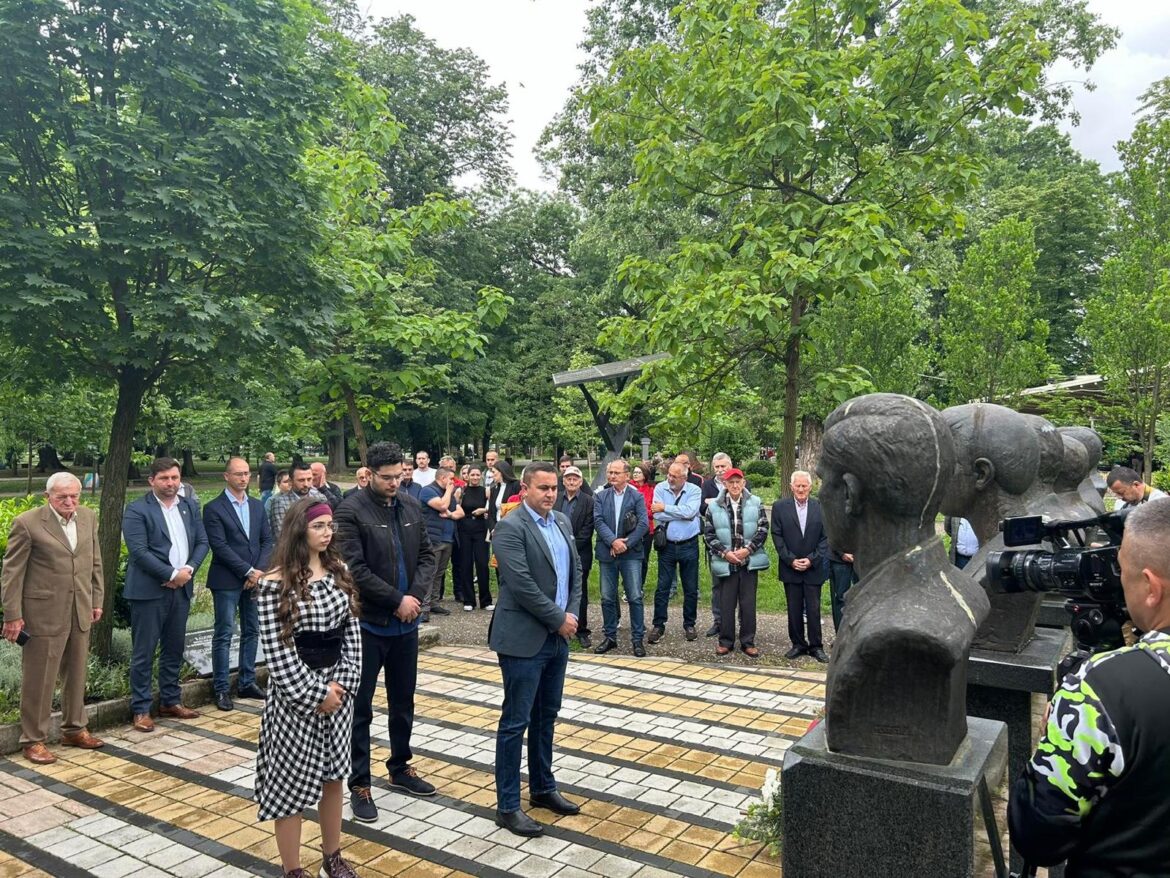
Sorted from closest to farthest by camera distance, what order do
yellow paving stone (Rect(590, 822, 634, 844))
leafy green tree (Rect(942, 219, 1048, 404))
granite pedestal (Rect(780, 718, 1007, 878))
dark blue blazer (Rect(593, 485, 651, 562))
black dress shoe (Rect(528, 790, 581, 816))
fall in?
granite pedestal (Rect(780, 718, 1007, 878)) → yellow paving stone (Rect(590, 822, 634, 844)) → black dress shoe (Rect(528, 790, 581, 816)) → dark blue blazer (Rect(593, 485, 651, 562)) → leafy green tree (Rect(942, 219, 1048, 404))

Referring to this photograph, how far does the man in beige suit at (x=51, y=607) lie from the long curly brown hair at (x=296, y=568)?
2.81m

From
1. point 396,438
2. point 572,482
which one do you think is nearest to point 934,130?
point 572,482

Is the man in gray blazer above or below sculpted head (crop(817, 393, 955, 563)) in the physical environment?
below

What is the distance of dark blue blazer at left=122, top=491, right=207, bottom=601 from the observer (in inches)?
240

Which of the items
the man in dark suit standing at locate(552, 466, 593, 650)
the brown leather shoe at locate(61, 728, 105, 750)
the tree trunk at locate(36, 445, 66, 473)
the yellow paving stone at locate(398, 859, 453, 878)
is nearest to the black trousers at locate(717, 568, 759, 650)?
the man in dark suit standing at locate(552, 466, 593, 650)

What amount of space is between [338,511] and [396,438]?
32.1m

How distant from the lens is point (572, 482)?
873 centimetres

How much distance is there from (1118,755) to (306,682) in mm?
3069

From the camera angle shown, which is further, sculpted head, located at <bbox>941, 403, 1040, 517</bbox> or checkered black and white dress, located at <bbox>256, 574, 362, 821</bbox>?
sculpted head, located at <bbox>941, 403, 1040, 517</bbox>

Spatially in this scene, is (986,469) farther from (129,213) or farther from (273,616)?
(129,213)

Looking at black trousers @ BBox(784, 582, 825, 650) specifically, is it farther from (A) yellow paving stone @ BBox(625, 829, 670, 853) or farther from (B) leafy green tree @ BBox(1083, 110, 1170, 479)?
(B) leafy green tree @ BBox(1083, 110, 1170, 479)

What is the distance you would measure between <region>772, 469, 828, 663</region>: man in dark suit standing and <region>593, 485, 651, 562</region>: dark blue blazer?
141cm

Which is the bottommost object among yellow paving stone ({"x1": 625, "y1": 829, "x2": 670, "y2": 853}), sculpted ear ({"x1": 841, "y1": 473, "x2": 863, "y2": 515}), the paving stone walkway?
the paving stone walkway

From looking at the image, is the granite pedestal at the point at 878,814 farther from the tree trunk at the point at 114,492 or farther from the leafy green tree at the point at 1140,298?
the leafy green tree at the point at 1140,298
